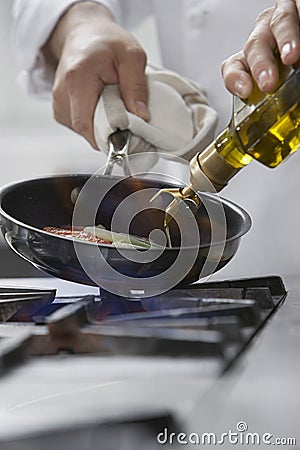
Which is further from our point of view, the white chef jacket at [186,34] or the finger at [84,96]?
the white chef jacket at [186,34]

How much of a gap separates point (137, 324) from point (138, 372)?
68mm

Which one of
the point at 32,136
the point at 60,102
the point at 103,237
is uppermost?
the point at 103,237

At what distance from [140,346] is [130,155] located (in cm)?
40

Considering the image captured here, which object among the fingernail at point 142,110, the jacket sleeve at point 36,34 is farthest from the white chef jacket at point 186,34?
the fingernail at point 142,110

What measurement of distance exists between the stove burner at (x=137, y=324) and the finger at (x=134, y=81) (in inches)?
11.0

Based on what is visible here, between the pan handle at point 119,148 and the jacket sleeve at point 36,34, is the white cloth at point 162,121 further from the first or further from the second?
the jacket sleeve at point 36,34

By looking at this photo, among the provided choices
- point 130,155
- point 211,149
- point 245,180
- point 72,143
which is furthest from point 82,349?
point 72,143

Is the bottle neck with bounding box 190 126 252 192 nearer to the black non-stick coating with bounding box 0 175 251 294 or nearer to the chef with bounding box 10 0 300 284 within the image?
the black non-stick coating with bounding box 0 175 251 294

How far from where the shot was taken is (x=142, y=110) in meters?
0.78

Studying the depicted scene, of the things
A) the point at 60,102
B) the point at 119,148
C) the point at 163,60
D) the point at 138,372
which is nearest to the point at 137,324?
the point at 138,372

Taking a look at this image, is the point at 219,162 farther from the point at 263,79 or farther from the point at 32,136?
the point at 32,136

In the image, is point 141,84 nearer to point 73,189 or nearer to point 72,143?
point 73,189

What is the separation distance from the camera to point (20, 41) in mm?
963

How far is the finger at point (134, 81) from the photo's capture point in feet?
2.54
